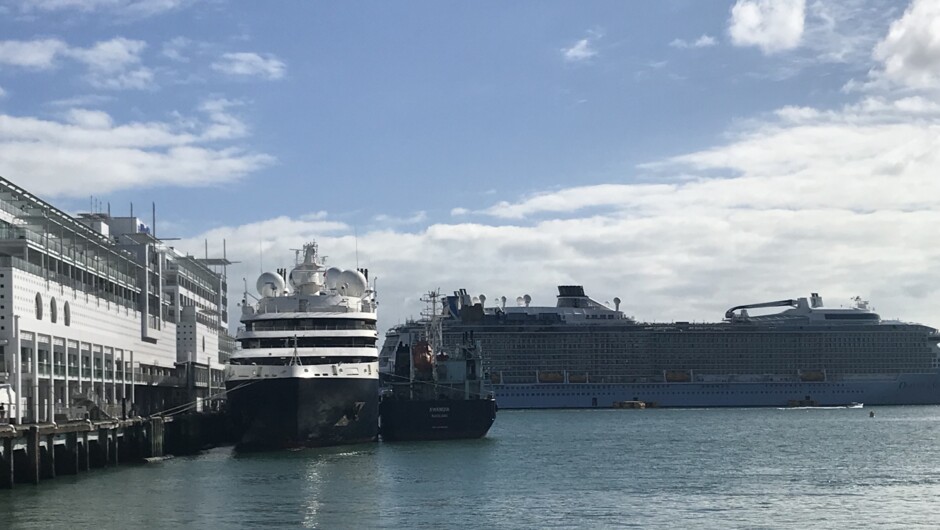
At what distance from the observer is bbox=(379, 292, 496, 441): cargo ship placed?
3130 inches

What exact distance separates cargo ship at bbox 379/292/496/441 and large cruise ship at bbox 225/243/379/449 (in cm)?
721

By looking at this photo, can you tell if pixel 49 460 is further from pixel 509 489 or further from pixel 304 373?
pixel 304 373

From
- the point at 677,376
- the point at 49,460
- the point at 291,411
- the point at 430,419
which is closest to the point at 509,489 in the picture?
the point at 291,411

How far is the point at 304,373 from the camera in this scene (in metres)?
65.0

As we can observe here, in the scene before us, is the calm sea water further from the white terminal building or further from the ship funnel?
the ship funnel

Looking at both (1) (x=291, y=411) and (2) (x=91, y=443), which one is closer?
(2) (x=91, y=443)

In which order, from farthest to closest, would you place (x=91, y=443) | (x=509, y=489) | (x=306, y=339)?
(x=306, y=339) → (x=91, y=443) → (x=509, y=489)

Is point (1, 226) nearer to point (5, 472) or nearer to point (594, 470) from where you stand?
point (5, 472)

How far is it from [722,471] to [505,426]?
5474cm

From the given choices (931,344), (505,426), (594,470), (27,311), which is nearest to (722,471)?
(594,470)

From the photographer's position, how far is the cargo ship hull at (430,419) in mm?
79312

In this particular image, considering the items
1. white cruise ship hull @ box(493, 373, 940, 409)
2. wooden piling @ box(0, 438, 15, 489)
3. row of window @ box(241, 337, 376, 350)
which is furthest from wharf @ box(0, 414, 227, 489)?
white cruise ship hull @ box(493, 373, 940, 409)

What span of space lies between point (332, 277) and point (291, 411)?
12.3 meters

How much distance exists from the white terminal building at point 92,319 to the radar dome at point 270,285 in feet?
19.7
